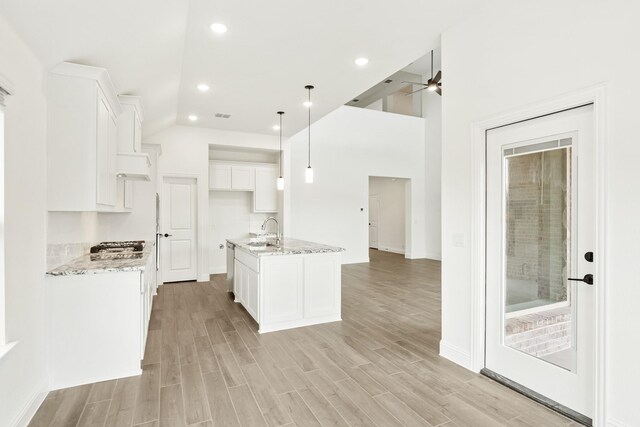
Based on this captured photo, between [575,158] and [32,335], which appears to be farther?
[32,335]

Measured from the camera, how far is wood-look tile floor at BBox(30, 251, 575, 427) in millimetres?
2238

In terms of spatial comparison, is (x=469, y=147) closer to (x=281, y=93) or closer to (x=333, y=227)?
(x=281, y=93)

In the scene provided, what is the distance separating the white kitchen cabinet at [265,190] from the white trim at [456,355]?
506 cm

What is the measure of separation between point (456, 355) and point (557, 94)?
216cm

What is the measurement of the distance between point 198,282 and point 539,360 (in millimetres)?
5557

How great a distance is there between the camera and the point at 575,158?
2219mm

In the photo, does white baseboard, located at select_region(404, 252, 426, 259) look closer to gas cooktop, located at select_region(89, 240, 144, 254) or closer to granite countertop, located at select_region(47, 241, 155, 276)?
gas cooktop, located at select_region(89, 240, 144, 254)

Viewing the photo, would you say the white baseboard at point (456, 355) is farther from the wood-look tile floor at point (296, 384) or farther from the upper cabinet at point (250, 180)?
the upper cabinet at point (250, 180)

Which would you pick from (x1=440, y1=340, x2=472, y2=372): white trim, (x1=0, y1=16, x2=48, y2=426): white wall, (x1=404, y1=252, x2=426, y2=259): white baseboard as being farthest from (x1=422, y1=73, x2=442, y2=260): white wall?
(x1=0, y1=16, x2=48, y2=426): white wall

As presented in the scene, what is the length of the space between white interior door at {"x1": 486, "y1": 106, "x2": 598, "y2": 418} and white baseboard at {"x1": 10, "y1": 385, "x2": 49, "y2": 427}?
3.23 metres

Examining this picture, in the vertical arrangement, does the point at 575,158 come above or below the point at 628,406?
above

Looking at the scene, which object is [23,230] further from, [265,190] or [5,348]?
[265,190]

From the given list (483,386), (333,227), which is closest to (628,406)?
(483,386)

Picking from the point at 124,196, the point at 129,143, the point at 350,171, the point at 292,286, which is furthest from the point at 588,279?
the point at 350,171
